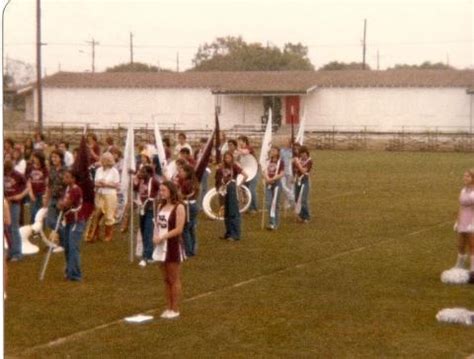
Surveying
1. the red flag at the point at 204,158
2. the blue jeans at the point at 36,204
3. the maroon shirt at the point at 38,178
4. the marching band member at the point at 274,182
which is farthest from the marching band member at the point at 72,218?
the marching band member at the point at 274,182

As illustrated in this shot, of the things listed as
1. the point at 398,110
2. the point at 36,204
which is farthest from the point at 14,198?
the point at 398,110

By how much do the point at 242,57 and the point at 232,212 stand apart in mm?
91791

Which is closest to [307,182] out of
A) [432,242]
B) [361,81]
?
[432,242]

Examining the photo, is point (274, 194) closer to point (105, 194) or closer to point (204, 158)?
point (204, 158)

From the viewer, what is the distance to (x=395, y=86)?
231 feet

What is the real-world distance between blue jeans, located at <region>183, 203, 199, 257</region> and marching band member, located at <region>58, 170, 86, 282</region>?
2.90 metres

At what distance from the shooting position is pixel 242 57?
4343 inches

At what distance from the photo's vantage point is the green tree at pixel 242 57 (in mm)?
109500

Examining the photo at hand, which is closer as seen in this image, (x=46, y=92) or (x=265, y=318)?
(x=265, y=318)

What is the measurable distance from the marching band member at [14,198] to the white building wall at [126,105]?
183 feet

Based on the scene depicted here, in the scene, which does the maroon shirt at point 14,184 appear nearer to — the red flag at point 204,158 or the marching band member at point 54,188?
the marching band member at point 54,188

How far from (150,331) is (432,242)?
944cm

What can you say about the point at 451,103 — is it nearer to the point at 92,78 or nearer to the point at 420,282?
the point at 92,78

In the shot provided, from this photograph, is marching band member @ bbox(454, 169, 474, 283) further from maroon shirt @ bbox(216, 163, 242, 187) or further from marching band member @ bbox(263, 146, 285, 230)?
marching band member @ bbox(263, 146, 285, 230)
